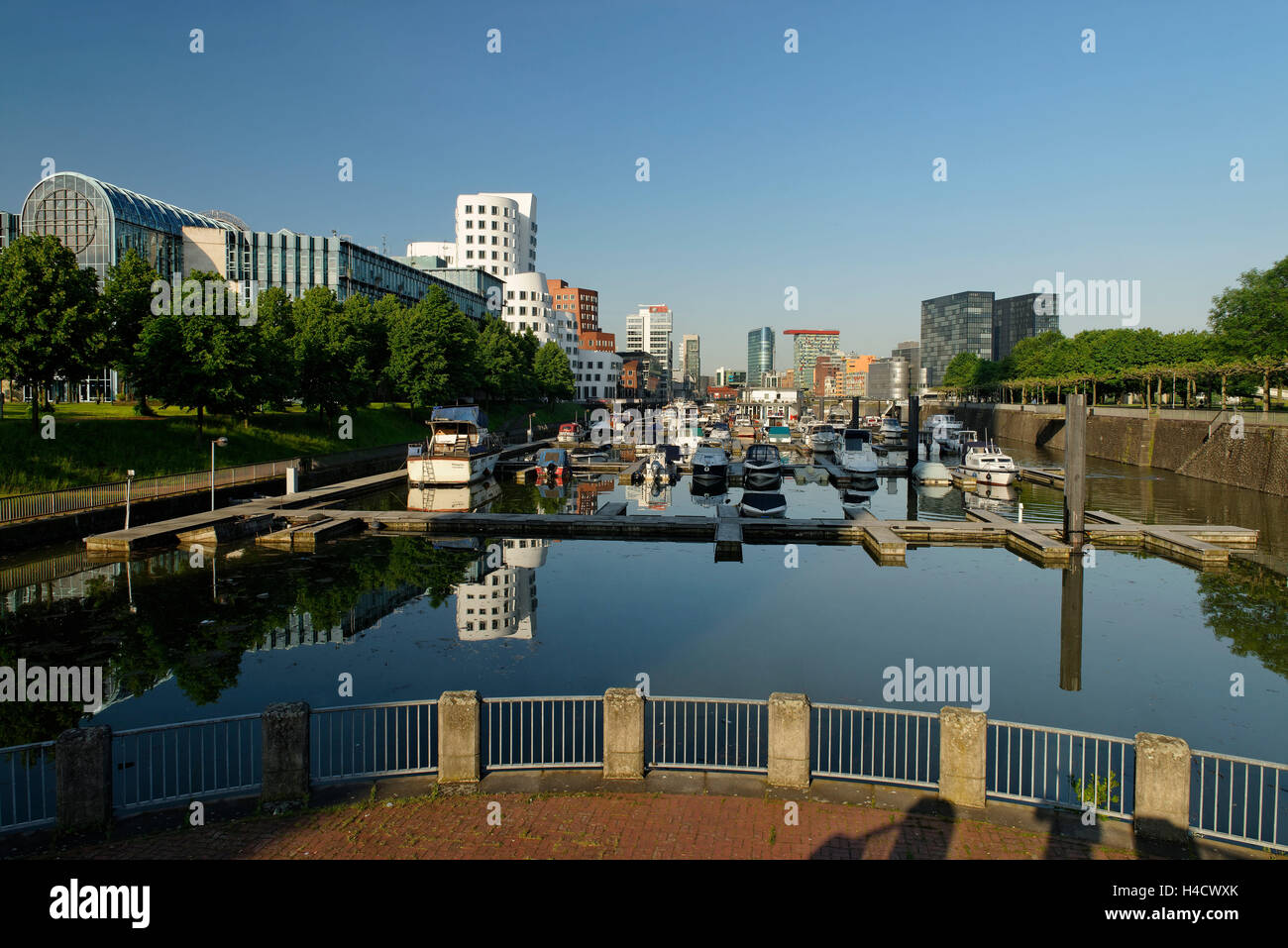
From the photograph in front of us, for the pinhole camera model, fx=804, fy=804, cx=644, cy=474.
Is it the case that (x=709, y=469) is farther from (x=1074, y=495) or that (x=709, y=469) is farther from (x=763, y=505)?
(x=1074, y=495)

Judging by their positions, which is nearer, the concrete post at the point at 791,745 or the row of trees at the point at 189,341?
the concrete post at the point at 791,745

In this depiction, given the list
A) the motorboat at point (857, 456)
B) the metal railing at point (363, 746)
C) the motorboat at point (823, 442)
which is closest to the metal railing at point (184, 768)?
the metal railing at point (363, 746)

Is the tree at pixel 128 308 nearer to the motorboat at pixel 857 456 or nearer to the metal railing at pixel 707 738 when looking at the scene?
the metal railing at pixel 707 738

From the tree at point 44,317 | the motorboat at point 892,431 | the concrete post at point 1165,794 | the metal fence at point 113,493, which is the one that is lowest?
the concrete post at point 1165,794

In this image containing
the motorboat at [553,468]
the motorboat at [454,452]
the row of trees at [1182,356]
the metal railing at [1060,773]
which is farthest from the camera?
the row of trees at [1182,356]

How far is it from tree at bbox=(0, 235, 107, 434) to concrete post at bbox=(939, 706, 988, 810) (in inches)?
1645

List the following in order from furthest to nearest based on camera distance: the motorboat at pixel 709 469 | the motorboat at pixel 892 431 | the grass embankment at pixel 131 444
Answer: the motorboat at pixel 892 431 < the motorboat at pixel 709 469 < the grass embankment at pixel 131 444

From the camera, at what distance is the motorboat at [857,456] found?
59781mm

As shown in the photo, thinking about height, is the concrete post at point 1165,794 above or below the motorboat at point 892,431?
below

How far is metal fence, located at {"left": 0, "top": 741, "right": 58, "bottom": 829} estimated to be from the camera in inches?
409

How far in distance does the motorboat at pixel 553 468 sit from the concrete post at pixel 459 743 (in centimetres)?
4886

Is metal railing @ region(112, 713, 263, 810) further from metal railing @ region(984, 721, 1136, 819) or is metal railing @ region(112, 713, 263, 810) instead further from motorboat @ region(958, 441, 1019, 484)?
motorboat @ region(958, 441, 1019, 484)
